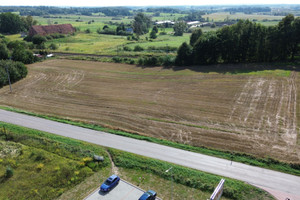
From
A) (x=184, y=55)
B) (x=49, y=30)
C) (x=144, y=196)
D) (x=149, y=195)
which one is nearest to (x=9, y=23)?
(x=49, y=30)

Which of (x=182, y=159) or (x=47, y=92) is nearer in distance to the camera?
(x=182, y=159)

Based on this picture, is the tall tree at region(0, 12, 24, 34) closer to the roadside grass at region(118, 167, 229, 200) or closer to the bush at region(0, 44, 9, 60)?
the bush at region(0, 44, 9, 60)

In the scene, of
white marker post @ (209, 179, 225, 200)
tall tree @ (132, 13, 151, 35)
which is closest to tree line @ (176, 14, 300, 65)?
white marker post @ (209, 179, 225, 200)

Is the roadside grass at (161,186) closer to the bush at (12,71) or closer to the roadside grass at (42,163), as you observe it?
the roadside grass at (42,163)

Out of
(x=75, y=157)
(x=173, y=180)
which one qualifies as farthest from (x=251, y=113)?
(x=75, y=157)

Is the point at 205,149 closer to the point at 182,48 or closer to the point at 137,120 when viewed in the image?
the point at 137,120

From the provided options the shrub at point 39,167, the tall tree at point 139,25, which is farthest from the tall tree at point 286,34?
the tall tree at point 139,25
